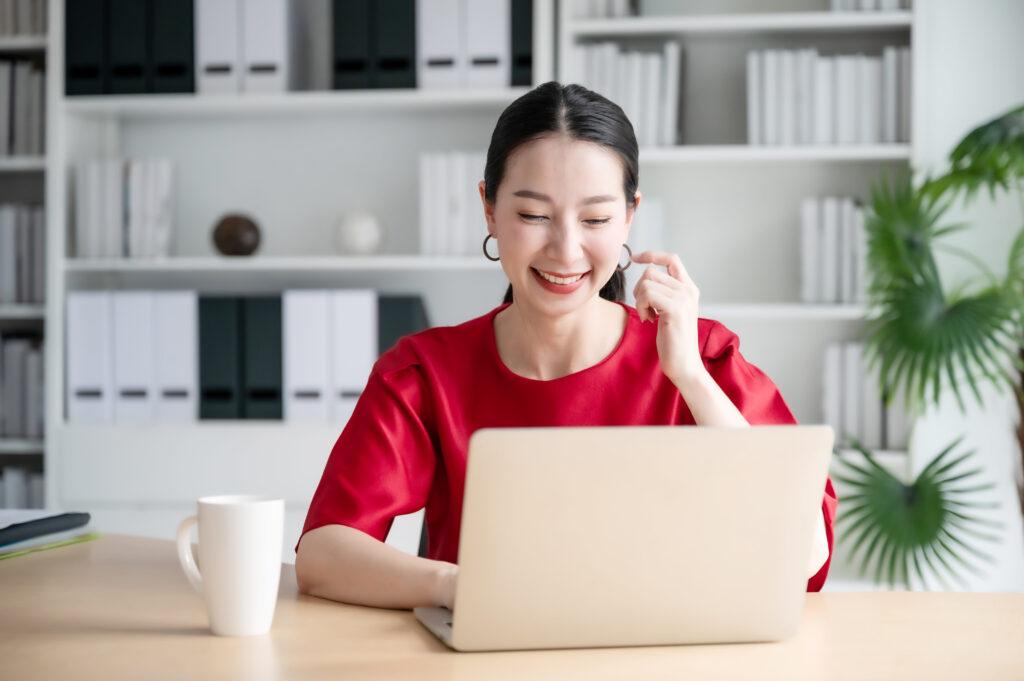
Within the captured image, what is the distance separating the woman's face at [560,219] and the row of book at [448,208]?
1.44 metres

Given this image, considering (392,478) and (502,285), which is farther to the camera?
(502,285)

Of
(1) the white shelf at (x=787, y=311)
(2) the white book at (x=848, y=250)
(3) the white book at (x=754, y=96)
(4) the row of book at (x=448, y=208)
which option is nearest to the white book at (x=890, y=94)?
(2) the white book at (x=848, y=250)

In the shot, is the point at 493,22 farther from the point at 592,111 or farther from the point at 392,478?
the point at 392,478

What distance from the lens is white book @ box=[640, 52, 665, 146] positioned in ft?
9.18

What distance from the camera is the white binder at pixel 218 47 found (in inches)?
112

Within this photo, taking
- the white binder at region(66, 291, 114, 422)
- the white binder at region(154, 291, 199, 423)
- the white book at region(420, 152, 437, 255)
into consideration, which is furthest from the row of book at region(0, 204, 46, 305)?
the white book at region(420, 152, 437, 255)

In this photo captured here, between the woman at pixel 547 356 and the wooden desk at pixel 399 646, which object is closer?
the wooden desk at pixel 399 646

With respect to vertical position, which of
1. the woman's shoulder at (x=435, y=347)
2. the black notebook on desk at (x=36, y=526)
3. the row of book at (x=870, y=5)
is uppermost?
the row of book at (x=870, y=5)

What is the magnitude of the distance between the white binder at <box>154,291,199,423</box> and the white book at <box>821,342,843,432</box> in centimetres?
165

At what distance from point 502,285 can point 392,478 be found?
1770 mm

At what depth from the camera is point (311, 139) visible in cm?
310

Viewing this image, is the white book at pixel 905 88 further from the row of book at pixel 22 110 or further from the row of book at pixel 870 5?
the row of book at pixel 22 110

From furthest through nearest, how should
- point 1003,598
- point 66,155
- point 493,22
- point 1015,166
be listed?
point 66,155
point 493,22
point 1015,166
point 1003,598

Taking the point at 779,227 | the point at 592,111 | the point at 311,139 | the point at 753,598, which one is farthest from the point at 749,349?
the point at 753,598
